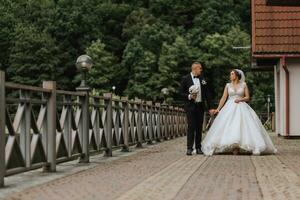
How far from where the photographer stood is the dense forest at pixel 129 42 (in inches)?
3728

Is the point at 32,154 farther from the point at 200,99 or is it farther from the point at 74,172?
the point at 200,99

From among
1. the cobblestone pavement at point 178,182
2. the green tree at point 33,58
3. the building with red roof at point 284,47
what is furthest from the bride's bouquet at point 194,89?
the green tree at point 33,58

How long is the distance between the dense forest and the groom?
73010 millimetres

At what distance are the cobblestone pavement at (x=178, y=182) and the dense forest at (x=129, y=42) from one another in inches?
3030

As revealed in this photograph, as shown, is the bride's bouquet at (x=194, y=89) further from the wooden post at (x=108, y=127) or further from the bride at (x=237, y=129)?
the wooden post at (x=108, y=127)

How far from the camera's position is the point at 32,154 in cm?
957

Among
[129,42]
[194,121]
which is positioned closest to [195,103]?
[194,121]

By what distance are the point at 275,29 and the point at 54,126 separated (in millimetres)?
17157

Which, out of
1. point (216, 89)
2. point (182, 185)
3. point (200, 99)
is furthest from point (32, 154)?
point (216, 89)

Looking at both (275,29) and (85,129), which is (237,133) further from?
(275,29)

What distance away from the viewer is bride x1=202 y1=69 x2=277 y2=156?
15.2 metres

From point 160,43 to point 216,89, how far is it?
11842 mm

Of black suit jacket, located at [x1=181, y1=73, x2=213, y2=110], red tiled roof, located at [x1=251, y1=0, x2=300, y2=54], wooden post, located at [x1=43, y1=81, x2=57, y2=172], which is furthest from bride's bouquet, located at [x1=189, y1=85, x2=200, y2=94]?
red tiled roof, located at [x1=251, y1=0, x2=300, y2=54]

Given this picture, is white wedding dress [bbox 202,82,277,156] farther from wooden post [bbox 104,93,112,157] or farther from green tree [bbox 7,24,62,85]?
green tree [bbox 7,24,62,85]
